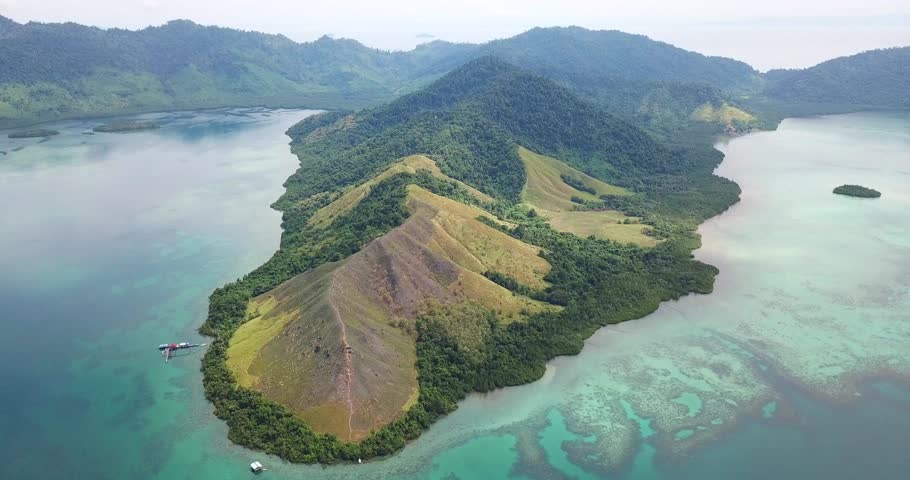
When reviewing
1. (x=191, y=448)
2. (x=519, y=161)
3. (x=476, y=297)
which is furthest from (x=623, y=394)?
(x=519, y=161)

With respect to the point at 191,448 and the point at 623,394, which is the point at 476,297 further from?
the point at 191,448

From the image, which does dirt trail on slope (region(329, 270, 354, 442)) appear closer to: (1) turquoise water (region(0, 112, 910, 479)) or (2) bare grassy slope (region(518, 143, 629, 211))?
(1) turquoise water (region(0, 112, 910, 479))

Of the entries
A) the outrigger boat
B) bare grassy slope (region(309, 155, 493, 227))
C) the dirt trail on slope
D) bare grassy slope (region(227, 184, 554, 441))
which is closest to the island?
bare grassy slope (region(309, 155, 493, 227))

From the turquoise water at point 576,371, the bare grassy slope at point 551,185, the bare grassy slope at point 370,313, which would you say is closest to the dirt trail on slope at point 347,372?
the bare grassy slope at point 370,313

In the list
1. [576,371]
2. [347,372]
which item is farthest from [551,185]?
[347,372]

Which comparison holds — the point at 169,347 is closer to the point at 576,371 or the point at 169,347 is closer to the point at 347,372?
the point at 347,372
